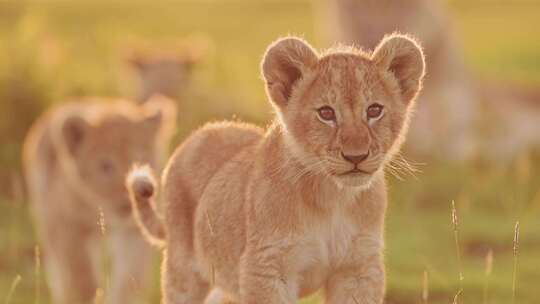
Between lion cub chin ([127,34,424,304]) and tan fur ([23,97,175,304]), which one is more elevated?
lion cub chin ([127,34,424,304])

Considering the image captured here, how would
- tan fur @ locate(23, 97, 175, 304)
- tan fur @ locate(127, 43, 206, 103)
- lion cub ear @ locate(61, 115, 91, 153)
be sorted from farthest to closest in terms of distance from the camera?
tan fur @ locate(127, 43, 206, 103) < lion cub ear @ locate(61, 115, 91, 153) < tan fur @ locate(23, 97, 175, 304)

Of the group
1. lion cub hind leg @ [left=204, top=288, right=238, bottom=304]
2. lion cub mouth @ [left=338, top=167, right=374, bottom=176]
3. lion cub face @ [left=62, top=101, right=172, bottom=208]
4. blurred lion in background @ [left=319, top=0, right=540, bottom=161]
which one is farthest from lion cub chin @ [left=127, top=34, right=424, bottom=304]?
blurred lion in background @ [left=319, top=0, right=540, bottom=161]

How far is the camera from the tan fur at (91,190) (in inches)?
296

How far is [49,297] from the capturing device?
26.8ft

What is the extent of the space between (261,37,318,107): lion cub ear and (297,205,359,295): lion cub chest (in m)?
0.44

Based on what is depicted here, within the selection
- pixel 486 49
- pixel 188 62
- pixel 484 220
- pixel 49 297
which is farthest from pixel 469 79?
pixel 486 49

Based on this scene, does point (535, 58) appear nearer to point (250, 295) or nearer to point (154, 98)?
point (154, 98)

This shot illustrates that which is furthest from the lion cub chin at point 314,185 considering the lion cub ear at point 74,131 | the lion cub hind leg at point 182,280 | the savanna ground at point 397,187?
the lion cub ear at point 74,131

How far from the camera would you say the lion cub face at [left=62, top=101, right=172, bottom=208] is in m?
7.59

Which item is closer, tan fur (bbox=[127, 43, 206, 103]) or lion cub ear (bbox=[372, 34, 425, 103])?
lion cub ear (bbox=[372, 34, 425, 103])

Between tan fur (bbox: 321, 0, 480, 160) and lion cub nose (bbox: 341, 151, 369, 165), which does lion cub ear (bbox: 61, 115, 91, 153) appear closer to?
lion cub nose (bbox: 341, 151, 369, 165)

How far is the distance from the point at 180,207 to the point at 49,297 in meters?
3.82

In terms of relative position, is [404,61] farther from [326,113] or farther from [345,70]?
[326,113]

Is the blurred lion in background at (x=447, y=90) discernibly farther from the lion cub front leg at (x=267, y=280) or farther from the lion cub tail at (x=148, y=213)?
the lion cub front leg at (x=267, y=280)
